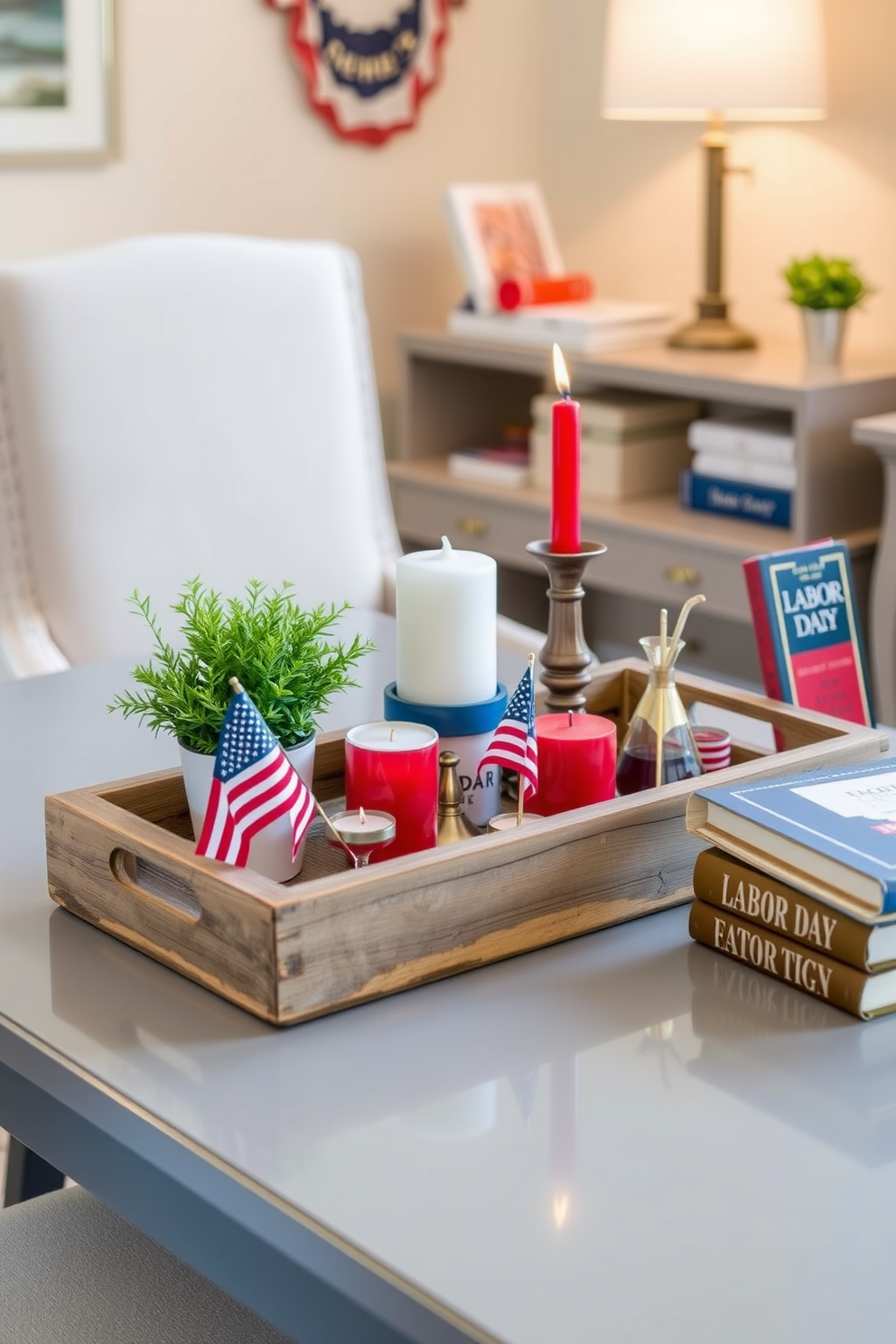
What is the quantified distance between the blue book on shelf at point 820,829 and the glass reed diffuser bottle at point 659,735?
0.24 ft

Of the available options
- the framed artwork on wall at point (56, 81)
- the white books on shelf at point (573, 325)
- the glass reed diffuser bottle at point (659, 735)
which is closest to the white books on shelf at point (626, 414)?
the white books on shelf at point (573, 325)

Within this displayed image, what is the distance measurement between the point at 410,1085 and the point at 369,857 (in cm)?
20

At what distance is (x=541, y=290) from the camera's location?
285 cm

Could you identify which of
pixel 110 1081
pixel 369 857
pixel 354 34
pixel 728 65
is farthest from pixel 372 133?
pixel 110 1081

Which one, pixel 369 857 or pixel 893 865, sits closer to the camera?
pixel 893 865

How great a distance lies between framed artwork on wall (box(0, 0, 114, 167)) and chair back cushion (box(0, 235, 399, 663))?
2.79 ft

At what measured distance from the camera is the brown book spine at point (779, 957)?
0.78 meters

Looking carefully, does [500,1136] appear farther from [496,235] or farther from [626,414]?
[496,235]

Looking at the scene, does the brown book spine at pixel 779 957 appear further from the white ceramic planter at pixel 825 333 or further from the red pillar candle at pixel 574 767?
the white ceramic planter at pixel 825 333

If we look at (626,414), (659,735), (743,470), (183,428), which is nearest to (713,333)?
(626,414)

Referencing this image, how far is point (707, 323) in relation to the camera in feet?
9.09

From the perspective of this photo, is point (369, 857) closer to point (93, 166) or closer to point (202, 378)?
point (202, 378)

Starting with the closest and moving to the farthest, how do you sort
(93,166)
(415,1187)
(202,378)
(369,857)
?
(415,1187) < (369,857) < (202,378) < (93,166)

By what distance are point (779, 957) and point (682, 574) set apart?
178 centimetres
